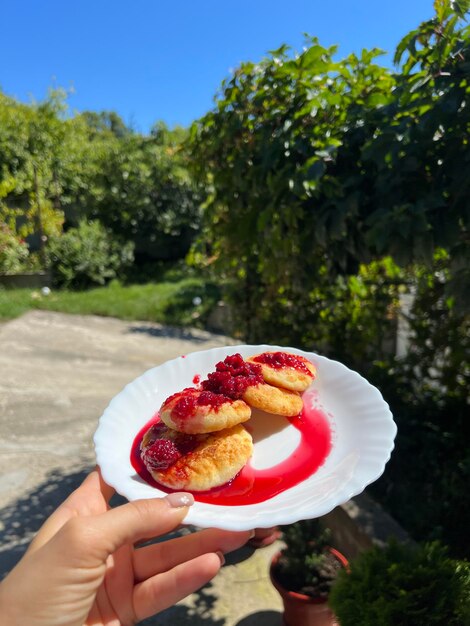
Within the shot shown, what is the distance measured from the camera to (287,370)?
2199 mm

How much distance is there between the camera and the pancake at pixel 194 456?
1.66 m

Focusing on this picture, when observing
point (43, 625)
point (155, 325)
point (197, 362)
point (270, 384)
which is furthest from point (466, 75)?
point (155, 325)

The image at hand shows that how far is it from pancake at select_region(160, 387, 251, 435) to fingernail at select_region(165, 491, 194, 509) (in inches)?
14.4

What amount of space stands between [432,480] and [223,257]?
2.45 meters

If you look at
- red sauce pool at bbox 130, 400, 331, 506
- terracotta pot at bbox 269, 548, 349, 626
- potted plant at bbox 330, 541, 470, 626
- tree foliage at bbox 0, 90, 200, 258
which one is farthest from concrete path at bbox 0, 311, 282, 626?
tree foliage at bbox 0, 90, 200, 258

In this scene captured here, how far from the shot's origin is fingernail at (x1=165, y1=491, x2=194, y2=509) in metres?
1.45

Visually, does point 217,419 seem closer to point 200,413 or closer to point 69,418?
point 200,413

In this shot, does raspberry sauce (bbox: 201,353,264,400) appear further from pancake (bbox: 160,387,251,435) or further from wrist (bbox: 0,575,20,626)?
wrist (bbox: 0,575,20,626)

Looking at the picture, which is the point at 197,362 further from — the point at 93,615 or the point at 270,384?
the point at 93,615

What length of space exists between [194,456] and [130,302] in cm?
1034

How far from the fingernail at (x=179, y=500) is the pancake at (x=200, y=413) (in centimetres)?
37

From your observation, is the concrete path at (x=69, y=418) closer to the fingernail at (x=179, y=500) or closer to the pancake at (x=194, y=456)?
the pancake at (x=194, y=456)

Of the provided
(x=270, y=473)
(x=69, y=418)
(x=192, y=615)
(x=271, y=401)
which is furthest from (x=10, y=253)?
(x=270, y=473)

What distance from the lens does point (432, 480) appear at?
11.5ft
